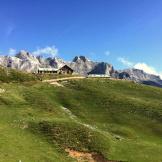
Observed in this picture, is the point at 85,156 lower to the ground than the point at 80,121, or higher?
lower

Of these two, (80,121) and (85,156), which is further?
(80,121)

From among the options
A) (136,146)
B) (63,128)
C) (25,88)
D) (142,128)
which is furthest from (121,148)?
(25,88)

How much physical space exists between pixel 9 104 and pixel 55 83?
34.5 m

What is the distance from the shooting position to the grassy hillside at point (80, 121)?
209ft

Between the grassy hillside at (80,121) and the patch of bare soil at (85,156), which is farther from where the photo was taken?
the grassy hillside at (80,121)

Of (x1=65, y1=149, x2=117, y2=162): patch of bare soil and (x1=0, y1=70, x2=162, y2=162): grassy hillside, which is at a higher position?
(x1=0, y1=70, x2=162, y2=162): grassy hillside

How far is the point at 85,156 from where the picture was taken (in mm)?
63094

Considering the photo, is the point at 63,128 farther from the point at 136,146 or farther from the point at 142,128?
the point at 142,128

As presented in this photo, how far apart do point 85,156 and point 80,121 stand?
23.1 meters

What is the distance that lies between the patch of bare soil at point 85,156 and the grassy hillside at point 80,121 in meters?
1.13

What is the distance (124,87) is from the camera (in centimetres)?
12569

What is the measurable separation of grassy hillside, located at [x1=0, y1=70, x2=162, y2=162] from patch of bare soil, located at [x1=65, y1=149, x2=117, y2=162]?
3.70 feet

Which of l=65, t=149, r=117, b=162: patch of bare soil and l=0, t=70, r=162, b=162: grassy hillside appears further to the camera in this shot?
l=0, t=70, r=162, b=162: grassy hillside

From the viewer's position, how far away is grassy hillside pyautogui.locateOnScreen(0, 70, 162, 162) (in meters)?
63.8
